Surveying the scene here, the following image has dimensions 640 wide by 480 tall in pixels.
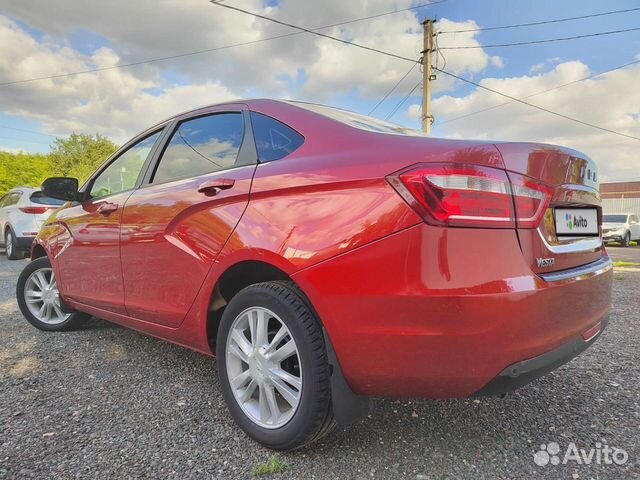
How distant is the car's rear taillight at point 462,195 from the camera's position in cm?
158

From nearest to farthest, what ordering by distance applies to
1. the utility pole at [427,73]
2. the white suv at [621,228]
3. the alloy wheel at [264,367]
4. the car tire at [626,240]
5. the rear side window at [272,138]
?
the alloy wheel at [264,367] → the rear side window at [272,138] → the utility pole at [427,73] → the white suv at [621,228] → the car tire at [626,240]

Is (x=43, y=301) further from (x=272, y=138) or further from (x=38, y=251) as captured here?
(x=272, y=138)

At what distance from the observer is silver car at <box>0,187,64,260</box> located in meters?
8.90

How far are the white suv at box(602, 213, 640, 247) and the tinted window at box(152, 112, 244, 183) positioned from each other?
1984 centimetres

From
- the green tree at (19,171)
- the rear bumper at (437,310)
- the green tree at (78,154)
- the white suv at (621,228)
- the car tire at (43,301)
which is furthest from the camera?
the green tree at (78,154)

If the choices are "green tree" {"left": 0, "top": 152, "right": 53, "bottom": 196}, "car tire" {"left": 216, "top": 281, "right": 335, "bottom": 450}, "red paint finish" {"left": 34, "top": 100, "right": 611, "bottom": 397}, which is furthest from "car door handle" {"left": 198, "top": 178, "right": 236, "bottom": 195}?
"green tree" {"left": 0, "top": 152, "right": 53, "bottom": 196}

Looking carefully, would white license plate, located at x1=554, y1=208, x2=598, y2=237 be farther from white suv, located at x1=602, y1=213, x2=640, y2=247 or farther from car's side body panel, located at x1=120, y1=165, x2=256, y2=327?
white suv, located at x1=602, y1=213, x2=640, y2=247

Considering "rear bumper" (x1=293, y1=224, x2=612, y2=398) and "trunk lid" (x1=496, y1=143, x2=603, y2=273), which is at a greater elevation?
"trunk lid" (x1=496, y1=143, x2=603, y2=273)

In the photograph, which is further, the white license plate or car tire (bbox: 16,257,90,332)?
car tire (bbox: 16,257,90,332)

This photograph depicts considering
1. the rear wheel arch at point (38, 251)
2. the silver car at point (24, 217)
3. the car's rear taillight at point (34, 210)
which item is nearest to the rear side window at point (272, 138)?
the rear wheel arch at point (38, 251)

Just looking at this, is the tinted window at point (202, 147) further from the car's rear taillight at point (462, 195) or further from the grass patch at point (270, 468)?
the grass patch at point (270, 468)

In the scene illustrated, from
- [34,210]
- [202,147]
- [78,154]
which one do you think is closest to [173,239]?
[202,147]

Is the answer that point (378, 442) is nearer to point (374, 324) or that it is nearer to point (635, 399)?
point (374, 324)

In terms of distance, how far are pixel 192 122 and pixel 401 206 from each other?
5.55 feet
